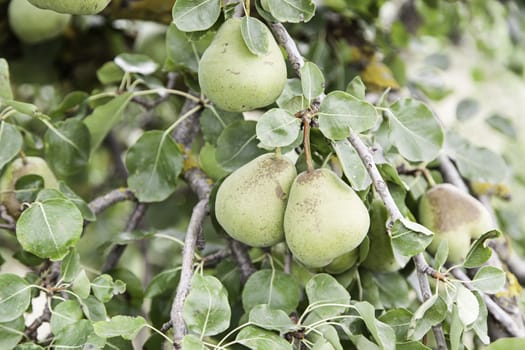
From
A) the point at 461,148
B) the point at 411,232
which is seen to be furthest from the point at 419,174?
the point at 411,232

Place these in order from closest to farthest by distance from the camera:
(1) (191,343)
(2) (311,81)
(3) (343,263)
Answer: (1) (191,343) < (2) (311,81) < (3) (343,263)

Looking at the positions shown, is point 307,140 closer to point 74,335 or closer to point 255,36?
point 255,36

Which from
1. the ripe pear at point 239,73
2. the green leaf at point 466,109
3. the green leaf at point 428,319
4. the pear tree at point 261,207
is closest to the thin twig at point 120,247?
the pear tree at point 261,207

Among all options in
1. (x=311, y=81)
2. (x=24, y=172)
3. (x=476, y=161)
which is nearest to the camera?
(x=311, y=81)

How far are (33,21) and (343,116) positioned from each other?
0.64 metres

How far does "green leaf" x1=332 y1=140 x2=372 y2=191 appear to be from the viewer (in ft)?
2.15

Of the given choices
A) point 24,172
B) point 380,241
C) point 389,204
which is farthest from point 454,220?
point 24,172

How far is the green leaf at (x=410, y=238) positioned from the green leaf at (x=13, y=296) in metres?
0.35

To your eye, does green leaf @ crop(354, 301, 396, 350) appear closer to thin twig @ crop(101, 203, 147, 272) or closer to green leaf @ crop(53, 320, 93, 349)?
green leaf @ crop(53, 320, 93, 349)

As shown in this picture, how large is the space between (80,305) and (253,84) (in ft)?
0.91

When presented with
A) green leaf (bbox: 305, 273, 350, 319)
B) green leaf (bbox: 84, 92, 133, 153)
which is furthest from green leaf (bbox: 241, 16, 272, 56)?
green leaf (bbox: 84, 92, 133, 153)

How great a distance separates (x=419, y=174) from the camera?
36.0 inches

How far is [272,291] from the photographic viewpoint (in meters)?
0.75

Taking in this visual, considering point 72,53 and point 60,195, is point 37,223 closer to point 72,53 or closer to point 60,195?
point 60,195
